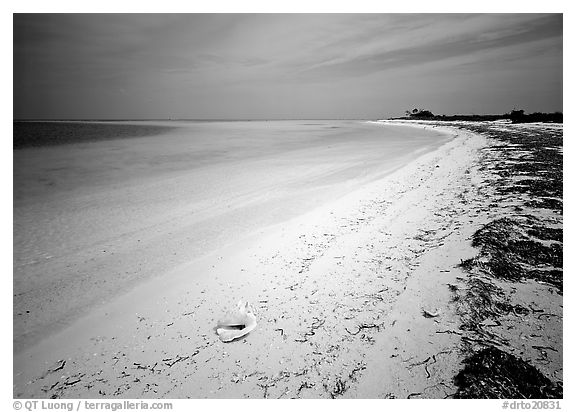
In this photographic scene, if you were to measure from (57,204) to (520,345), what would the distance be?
24.9ft

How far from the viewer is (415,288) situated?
2.42 m

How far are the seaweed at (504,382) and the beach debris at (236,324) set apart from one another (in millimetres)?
1518

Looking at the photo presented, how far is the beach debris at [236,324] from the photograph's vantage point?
207 cm

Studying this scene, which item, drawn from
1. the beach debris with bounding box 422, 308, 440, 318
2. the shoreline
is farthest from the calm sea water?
the beach debris with bounding box 422, 308, 440, 318

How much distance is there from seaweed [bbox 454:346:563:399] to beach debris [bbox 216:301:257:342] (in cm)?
152

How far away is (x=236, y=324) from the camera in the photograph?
7.07 feet

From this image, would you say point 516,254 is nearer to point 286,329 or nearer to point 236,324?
point 286,329

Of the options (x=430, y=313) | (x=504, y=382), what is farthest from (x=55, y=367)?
(x=504, y=382)

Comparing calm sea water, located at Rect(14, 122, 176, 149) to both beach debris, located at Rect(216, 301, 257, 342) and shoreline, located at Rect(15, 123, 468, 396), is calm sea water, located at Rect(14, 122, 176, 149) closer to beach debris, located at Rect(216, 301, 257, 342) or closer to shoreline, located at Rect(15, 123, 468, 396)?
shoreline, located at Rect(15, 123, 468, 396)

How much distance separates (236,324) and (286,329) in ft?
1.40

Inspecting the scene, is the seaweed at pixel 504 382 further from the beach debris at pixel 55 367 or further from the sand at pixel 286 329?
the beach debris at pixel 55 367
